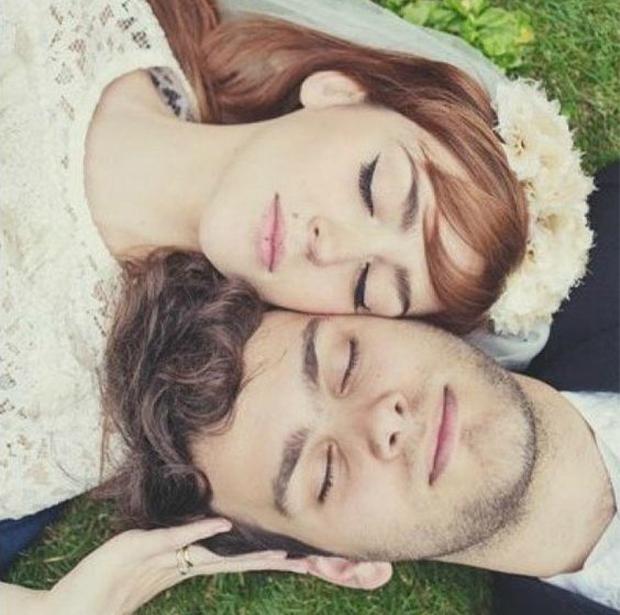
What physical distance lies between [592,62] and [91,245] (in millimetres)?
2190

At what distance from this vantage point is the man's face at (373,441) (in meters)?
3.34

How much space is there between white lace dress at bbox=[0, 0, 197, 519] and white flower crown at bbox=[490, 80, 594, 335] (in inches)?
45.6

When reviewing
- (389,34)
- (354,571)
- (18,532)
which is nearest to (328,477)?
(354,571)

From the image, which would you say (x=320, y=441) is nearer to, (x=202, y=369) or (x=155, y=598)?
(x=202, y=369)

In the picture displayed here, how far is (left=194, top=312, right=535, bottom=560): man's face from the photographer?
334 cm

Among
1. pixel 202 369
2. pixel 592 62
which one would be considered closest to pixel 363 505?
pixel 202 369

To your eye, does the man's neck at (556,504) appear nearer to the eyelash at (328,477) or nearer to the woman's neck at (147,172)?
the eyelash at (328,477)

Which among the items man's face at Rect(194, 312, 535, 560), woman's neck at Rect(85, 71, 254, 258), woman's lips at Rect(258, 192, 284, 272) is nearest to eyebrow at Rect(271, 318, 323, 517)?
man's face at Rect(194, 312, 535, 560)

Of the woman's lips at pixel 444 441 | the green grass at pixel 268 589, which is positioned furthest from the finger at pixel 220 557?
the woman's lips at pixel 444 441

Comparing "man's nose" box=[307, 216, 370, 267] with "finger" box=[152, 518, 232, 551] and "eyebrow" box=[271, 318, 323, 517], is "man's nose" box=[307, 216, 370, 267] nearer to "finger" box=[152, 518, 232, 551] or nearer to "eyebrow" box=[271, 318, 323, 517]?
"eyebrow" box=[271, 318, 323, 517]

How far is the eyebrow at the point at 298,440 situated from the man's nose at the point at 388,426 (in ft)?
0.60

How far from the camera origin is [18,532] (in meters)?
4.21

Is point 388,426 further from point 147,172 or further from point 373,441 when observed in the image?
point 147,172

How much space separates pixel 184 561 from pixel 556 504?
3.88 feet
